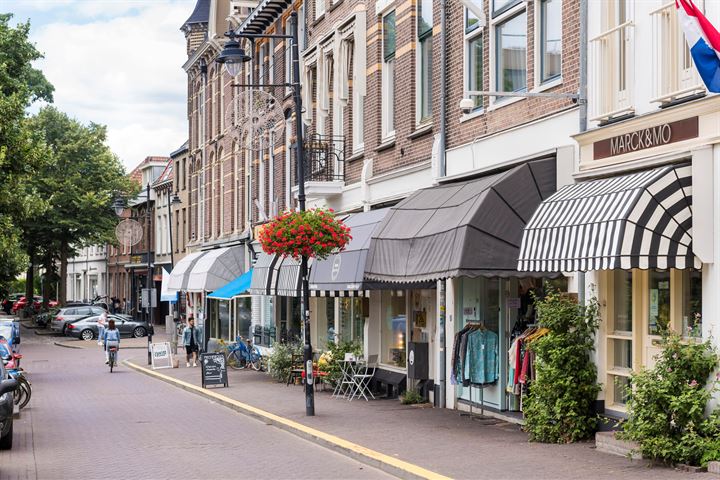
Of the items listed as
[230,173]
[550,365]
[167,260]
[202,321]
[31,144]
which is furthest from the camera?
[167,260]

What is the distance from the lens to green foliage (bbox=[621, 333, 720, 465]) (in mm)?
11656

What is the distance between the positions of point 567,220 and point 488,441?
341cm

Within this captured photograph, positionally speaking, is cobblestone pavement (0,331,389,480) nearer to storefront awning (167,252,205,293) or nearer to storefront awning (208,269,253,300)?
storefront awning (208,269,253,300)

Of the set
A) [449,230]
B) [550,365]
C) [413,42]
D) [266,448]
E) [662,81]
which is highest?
[413,42]

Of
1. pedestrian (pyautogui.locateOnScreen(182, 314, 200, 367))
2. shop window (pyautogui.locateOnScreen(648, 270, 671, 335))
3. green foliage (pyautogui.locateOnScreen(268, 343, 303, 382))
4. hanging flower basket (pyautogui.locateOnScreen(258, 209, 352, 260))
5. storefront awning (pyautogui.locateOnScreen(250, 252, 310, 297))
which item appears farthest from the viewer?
pedestrian (pyautogui.locateOnScreen(182, 314, 200, 367))

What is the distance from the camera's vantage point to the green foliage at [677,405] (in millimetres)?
11656

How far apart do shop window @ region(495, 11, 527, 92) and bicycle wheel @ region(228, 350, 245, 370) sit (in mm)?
18464

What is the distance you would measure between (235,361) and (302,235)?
1618 centimetres

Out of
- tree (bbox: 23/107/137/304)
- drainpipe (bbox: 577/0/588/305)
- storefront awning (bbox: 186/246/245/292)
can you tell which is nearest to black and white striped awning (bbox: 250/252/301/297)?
storefront awning (bbox: 186/246/245/292)

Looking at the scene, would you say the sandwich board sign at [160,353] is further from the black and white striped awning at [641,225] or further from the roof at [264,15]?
the black and white striped awning at [641,225]

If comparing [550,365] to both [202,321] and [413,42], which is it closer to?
[413,42]

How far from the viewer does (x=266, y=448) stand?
1556 cm

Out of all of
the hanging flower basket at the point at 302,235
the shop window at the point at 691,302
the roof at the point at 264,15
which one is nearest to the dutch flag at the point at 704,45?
the shop window at the point at 691,302

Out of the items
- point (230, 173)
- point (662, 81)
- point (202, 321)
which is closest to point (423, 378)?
point (662, 81)
